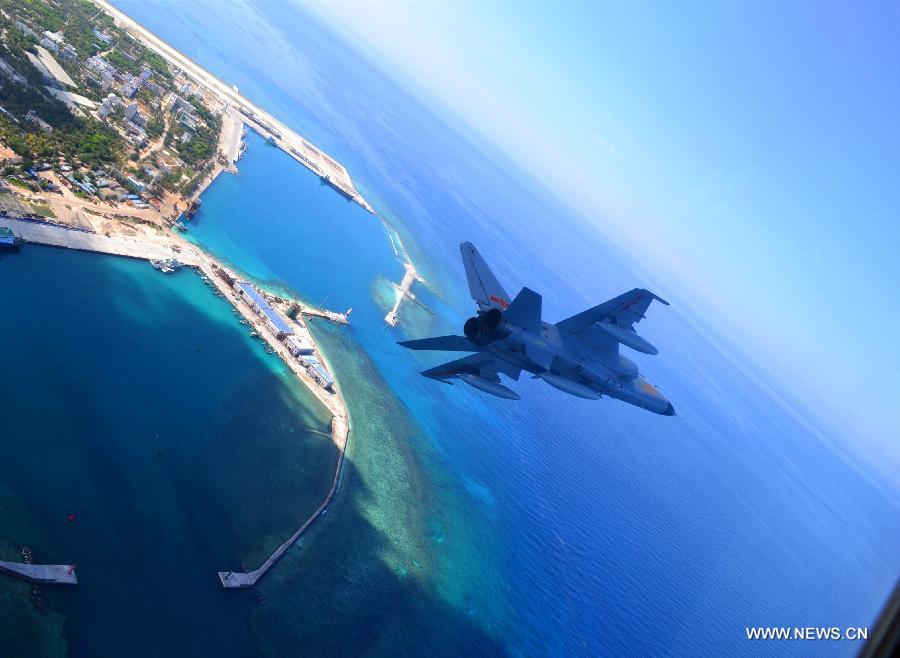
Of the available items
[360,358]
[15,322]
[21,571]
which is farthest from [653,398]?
[15,322]

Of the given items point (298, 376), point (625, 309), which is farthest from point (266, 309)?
point (625, 309)

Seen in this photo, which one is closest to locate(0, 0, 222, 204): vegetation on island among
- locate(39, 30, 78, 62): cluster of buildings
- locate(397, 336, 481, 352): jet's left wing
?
locate(39, 30, 78, 62): cluster of buildings

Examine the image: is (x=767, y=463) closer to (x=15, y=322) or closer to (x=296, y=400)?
(x=296, y=400)

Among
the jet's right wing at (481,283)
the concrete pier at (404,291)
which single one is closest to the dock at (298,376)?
the concrete pier at (404,291)

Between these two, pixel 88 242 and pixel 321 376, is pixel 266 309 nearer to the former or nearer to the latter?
pixel 321 376

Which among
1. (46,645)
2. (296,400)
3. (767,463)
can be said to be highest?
(767,463)

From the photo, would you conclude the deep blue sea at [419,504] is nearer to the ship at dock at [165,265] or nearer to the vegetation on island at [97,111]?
the ship at dock at [165,265]

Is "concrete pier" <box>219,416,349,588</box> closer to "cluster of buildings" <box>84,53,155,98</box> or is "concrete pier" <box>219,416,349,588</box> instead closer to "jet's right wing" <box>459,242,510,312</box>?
"jet's right wing" <box>459,242,510,312</box>
